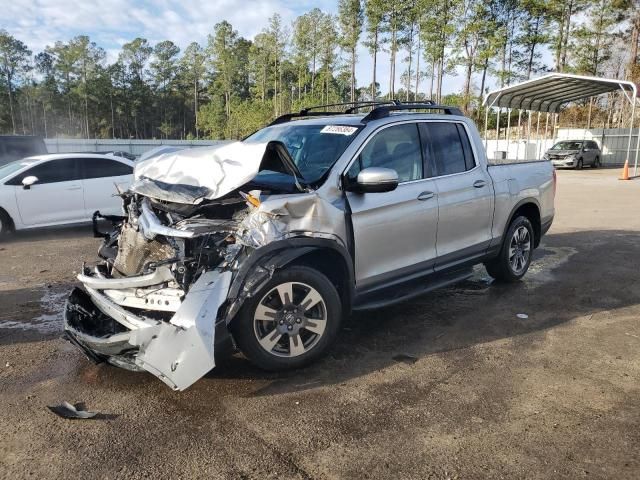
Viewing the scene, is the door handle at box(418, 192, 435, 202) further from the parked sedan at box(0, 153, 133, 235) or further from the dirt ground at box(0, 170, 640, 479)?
the parked sedan at box(0, 153, 133, 235)

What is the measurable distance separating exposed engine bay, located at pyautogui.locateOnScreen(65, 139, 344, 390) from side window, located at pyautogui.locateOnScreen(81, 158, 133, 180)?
6.25 m

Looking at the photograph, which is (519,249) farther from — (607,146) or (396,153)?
(607,146)

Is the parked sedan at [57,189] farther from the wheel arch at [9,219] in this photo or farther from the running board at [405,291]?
the running board at [405,291]

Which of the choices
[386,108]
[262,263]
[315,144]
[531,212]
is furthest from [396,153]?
[531,212]

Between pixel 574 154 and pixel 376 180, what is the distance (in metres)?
28.0

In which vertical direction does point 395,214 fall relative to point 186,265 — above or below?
above

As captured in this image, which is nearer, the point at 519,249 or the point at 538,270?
the point at 519,249

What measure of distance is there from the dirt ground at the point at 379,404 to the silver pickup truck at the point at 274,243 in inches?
12.9

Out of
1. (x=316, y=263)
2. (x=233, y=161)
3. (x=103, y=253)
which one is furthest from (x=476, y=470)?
(x=103, y=253)

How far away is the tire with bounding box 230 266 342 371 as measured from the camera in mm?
3396

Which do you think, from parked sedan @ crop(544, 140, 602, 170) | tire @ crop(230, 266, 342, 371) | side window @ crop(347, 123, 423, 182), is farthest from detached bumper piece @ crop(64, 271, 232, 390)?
parked sedan @ crop(544, 140, 602, 170)

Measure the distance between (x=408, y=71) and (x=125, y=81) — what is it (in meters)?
51.3

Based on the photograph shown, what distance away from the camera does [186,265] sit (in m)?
3.24

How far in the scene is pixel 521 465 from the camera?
8.65 feet
